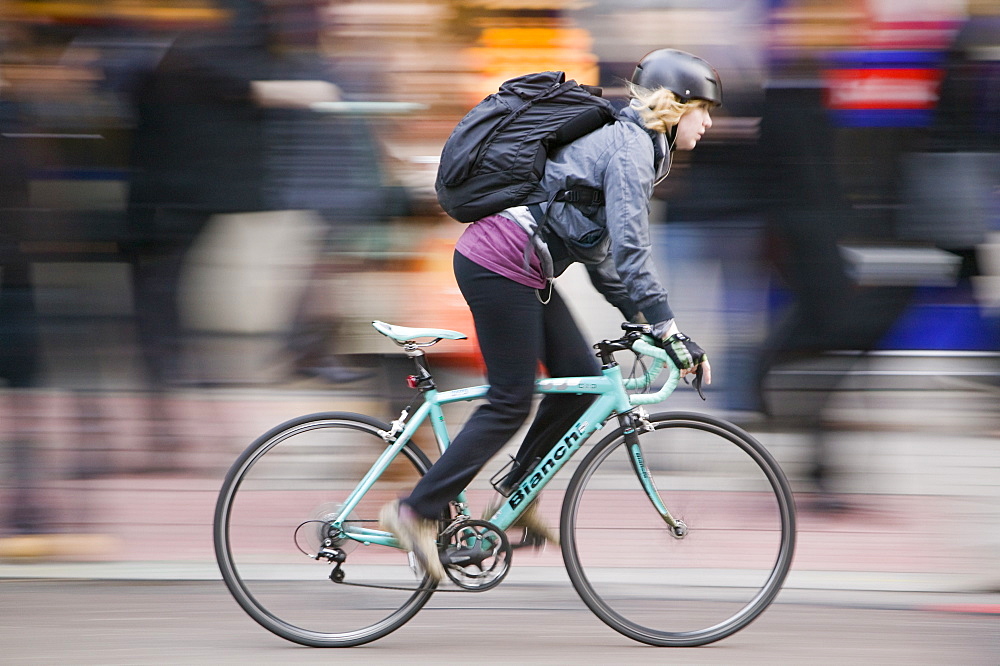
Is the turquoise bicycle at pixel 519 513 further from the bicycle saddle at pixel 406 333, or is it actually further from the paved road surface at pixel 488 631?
the paved road surface at pixel 488 631

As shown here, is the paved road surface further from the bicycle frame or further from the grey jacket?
the grey jacket

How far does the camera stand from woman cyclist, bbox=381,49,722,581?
333cm

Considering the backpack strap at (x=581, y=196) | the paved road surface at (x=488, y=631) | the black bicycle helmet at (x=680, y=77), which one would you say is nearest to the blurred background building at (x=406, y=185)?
the paved road surface at (x=488, y=631)

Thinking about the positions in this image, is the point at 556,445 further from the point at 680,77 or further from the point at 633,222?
the point at 680,77

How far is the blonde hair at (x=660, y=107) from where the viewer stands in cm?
341

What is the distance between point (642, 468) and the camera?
358 centimetres

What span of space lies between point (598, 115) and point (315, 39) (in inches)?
92.6

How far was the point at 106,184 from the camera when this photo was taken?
541 cm

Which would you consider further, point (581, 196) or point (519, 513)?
point (519, 513)

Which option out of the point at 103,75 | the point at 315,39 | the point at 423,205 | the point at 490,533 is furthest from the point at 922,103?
the point at 103,75

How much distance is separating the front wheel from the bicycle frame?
0.06m

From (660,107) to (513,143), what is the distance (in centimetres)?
42

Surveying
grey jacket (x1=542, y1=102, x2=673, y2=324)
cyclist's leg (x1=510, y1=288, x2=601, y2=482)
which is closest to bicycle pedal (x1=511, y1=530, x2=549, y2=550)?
cyclist's leg (x1=510, y1=288, x2=601, y2=482)

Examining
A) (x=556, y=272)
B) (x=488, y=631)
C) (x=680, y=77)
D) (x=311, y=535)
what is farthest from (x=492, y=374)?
(x=680, y=77)
